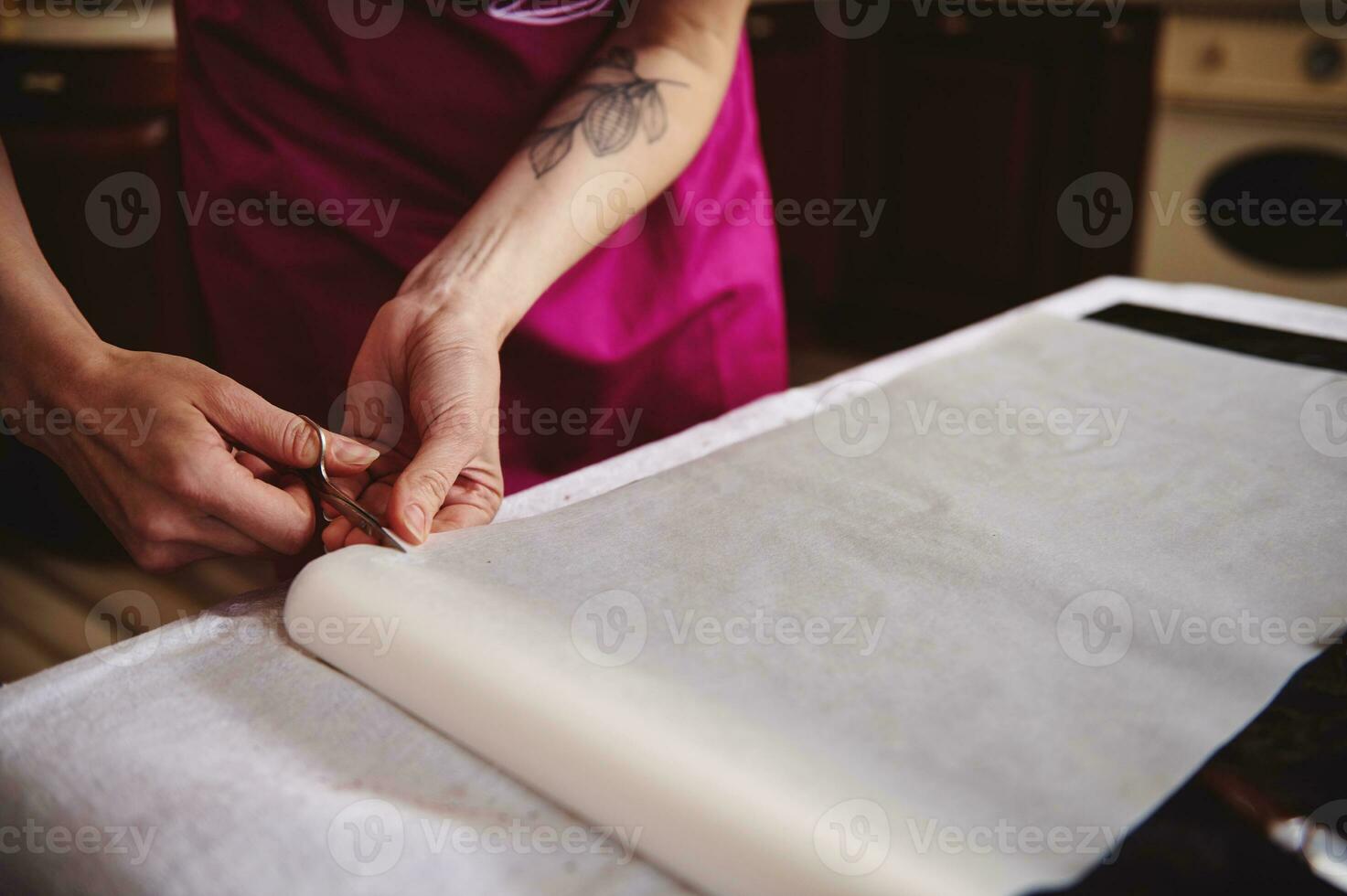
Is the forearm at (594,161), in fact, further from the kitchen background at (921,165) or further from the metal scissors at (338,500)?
the kitchen background at (921,165)

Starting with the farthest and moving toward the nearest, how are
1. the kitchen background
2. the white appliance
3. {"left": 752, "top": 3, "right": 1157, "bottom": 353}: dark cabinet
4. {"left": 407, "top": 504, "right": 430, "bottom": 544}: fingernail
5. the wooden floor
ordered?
1. {"left": 752, "top": 3, "right": 1157, "bottom": 353}: dark cabinet
2. the white appliance
3. the kitchen background
4. the wooden floor
5. {"left": 407, "top": 504, "right": 430, "bottom": 544}: fingernail

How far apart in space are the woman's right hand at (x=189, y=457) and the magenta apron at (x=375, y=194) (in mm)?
220

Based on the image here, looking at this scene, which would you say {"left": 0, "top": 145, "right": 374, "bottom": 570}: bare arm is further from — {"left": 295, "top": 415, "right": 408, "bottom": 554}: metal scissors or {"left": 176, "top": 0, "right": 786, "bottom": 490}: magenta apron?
{"left": 176, "top": 0, "right": 786, "bottom": 490}: magenta apron

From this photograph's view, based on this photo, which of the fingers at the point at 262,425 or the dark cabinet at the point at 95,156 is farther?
the dark cabinet at the point at 95,156

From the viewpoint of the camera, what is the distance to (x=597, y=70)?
808 mm

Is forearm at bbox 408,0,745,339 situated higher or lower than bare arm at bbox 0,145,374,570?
higher

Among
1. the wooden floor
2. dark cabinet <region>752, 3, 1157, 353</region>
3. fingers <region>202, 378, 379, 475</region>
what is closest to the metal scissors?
fingers <region>202, 378, 379, 475</region>

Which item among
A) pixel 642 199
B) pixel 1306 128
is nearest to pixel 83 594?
pixel 642 199

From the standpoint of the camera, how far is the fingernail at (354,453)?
1.85ft

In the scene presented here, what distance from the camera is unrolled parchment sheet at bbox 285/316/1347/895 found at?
0.33m

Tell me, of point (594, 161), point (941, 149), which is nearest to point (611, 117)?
point (594, 161)

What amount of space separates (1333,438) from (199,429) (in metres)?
0.62

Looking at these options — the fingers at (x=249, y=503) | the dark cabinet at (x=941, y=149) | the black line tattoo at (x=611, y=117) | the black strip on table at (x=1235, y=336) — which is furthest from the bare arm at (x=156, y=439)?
the dark cabinet at (x=941, y=149)

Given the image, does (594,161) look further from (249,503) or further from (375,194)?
(249,503)
